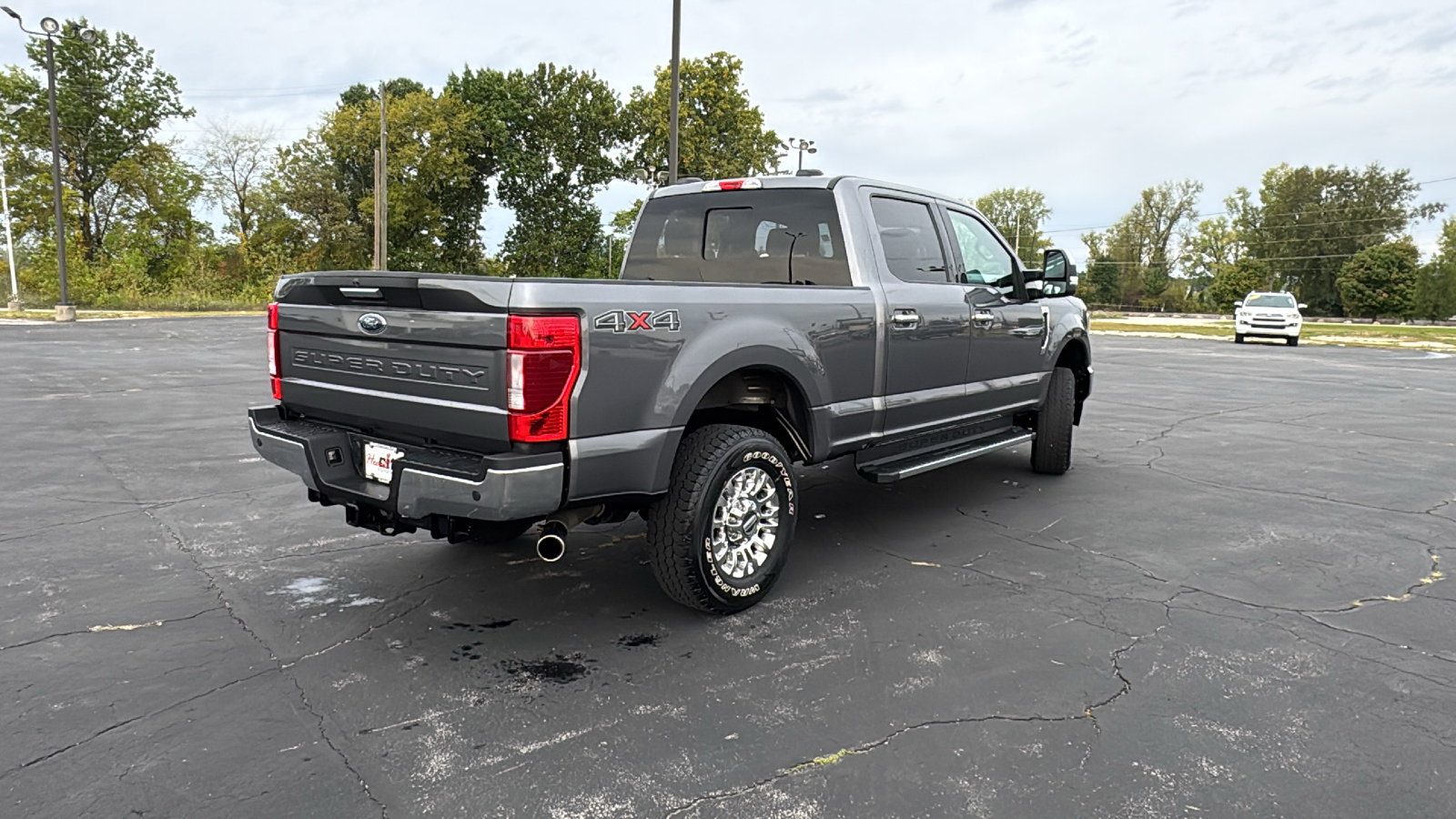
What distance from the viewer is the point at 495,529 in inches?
144

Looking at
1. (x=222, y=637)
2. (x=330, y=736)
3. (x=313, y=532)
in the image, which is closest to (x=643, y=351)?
(x=330, y=736)

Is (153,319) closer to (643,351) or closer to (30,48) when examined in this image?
(30,48)

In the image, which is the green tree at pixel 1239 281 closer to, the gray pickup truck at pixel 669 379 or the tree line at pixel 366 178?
the tree line at pixel 366 178

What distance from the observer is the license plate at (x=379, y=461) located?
3707 millimetres

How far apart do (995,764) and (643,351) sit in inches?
76.3

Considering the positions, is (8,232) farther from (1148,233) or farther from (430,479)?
(1148,233)

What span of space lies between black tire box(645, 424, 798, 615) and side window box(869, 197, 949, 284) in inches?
66.2

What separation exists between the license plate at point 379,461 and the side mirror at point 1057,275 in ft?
15.2

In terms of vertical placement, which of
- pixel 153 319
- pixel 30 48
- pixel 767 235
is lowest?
pixel 153 319

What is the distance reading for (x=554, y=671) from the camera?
11.6 feet

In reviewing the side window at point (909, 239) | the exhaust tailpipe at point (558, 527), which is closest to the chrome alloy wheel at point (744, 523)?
the exhaust tailpipe at point (558, 527)

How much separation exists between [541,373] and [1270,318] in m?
30.2

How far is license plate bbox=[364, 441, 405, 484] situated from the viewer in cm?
371

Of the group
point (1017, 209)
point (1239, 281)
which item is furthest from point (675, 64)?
point (1017, 209)
